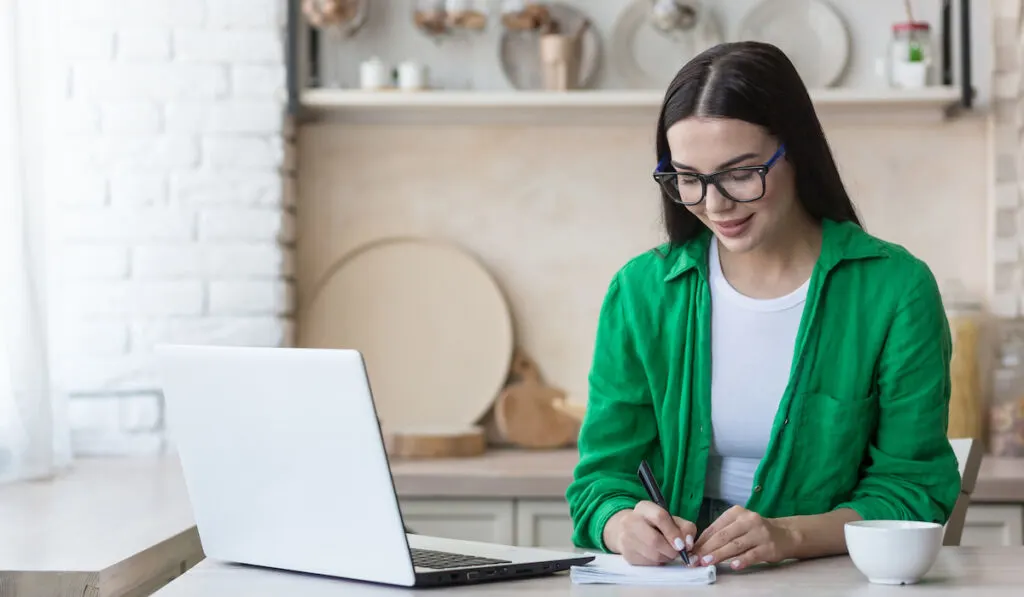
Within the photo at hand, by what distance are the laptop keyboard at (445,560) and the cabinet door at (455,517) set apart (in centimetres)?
112

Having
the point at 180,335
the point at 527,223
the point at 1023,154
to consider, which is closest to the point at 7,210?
the point at 180,335

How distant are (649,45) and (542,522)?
1167mm

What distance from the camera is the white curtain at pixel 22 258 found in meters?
2.39

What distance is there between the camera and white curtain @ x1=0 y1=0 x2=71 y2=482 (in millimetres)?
2391

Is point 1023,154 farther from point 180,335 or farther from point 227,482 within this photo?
point 227,482

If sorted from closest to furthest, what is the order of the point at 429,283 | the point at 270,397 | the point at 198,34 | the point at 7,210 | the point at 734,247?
the point at 270,397 → the point at 734,247 → the point at 7,210 → the point at 198,34 → the point at 429,283

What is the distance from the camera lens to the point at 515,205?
3.08 m

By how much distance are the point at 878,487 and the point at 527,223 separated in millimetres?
1644

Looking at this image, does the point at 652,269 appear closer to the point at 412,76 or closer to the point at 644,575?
the point at 644,575

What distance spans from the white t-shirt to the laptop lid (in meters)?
0.54

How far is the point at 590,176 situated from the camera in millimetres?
3066

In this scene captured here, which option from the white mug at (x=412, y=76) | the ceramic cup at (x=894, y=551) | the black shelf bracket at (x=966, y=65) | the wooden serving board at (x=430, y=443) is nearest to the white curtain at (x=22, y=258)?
the wooden serving board at (x=430, y=443)

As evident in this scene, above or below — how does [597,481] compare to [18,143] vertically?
below

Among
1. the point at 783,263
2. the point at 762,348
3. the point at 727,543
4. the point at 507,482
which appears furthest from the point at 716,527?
the point at 507,482
